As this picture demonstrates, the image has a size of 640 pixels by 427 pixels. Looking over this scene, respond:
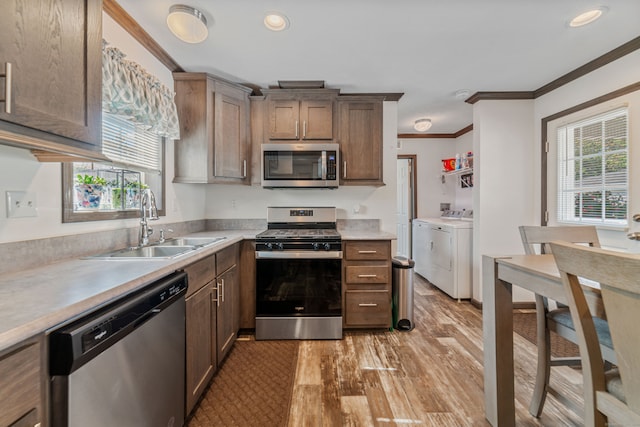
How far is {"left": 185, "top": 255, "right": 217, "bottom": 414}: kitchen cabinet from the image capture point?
1.45m

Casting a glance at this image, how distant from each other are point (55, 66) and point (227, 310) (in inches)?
66.8

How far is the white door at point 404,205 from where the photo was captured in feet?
15.1

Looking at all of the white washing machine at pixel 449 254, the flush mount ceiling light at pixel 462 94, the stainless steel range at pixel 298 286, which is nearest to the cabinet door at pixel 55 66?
the stainless steel range at pixel 298 286

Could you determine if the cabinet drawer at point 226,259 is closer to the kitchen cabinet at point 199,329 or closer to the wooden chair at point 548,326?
the kitchen cabinet at point 199,329

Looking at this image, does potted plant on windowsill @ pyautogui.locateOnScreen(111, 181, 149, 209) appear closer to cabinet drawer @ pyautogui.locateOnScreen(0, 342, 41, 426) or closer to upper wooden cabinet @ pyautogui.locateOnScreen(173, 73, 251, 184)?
upper wooden cabinet @ pyautogui.locateOnScreen(173, 73, 251, 184)

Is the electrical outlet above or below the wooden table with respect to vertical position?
above

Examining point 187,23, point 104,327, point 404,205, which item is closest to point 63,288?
point 104,327

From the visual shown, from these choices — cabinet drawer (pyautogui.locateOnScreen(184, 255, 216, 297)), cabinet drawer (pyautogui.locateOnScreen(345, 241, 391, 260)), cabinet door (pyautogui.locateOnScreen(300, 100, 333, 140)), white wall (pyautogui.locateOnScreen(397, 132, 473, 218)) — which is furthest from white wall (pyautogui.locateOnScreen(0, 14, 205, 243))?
white wall (pyautogui.locateOnScreen(397, 132, 473, 218))

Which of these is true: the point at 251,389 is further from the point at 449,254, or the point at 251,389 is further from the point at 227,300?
the point at 449,254

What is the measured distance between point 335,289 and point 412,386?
912mm

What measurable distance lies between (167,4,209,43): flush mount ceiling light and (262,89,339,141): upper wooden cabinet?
988mm

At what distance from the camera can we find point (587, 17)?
1.77 m

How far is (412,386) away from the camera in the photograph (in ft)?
5.81

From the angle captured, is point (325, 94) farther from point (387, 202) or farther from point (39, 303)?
point (39, 303)
